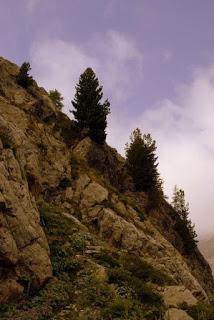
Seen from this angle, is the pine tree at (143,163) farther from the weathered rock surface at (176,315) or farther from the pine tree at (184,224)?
the weathered rock surface at (176,315)

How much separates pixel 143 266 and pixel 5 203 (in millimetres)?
8339

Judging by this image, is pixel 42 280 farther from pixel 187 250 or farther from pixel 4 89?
pixel 187 250

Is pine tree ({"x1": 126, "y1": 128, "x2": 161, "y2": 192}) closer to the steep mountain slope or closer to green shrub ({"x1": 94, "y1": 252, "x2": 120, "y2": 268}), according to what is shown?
the steep mountain slope

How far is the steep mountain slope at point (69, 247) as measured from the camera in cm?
1480

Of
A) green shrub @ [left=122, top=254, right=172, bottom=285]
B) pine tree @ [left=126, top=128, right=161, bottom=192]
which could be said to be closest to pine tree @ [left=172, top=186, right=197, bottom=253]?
pine tree @ [left=126, top=128, right=161, bottom=192]

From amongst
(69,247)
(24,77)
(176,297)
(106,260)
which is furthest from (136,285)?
(24,77)

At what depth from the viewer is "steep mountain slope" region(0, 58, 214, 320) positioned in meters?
14.8

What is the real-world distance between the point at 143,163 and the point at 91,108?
34.0 ft

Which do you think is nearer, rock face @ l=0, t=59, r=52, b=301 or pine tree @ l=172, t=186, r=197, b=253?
rock face @ l=0, t=59, r=52, b=301

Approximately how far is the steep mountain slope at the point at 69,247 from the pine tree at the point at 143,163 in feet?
52.3

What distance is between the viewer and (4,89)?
40.5m

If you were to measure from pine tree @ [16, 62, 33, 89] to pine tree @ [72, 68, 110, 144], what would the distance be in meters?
Result: 7.09

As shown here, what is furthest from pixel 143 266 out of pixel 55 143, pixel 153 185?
pixel 153 185

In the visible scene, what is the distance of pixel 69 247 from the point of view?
64.6 feet
